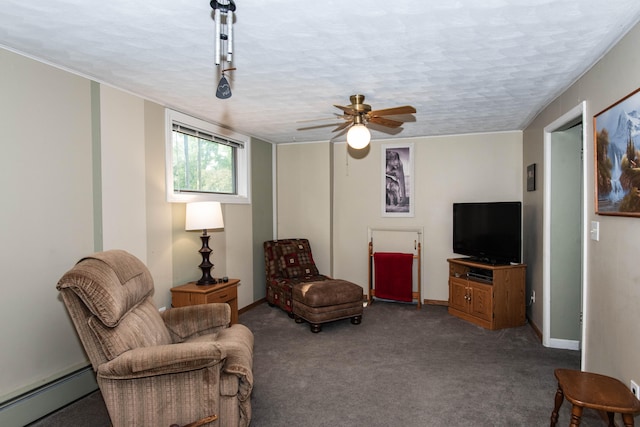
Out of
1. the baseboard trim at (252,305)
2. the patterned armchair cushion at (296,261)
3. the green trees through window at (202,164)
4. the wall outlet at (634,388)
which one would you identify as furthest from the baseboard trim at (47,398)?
the wall outlet at (634,388)

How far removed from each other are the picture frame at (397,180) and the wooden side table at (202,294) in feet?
8.64

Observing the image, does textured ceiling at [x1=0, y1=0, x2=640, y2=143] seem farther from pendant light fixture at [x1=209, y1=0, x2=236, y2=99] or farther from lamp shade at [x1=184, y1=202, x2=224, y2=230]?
lamp shade at [x1=184, y1=202, x2=224, y2=230]

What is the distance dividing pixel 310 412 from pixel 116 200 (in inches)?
86.7

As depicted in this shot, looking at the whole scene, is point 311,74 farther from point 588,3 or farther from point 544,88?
point 544,88

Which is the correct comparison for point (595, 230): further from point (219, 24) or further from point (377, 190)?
point (377, 190)

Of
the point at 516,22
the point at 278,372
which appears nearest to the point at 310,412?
the point at 278,372

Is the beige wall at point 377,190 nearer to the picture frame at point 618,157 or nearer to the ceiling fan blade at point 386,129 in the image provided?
the ceiling fan blade at point 386,129

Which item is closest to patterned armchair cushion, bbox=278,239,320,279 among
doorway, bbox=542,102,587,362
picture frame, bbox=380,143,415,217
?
picture frame, bbox=380,143,415,217

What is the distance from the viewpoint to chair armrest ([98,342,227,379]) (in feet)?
6.33

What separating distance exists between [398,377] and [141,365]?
1.93m

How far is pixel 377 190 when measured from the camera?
5543 millimetres

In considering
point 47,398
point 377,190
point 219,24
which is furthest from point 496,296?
point 47,398

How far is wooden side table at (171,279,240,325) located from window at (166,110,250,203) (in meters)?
0.88

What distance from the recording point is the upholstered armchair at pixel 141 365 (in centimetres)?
194
